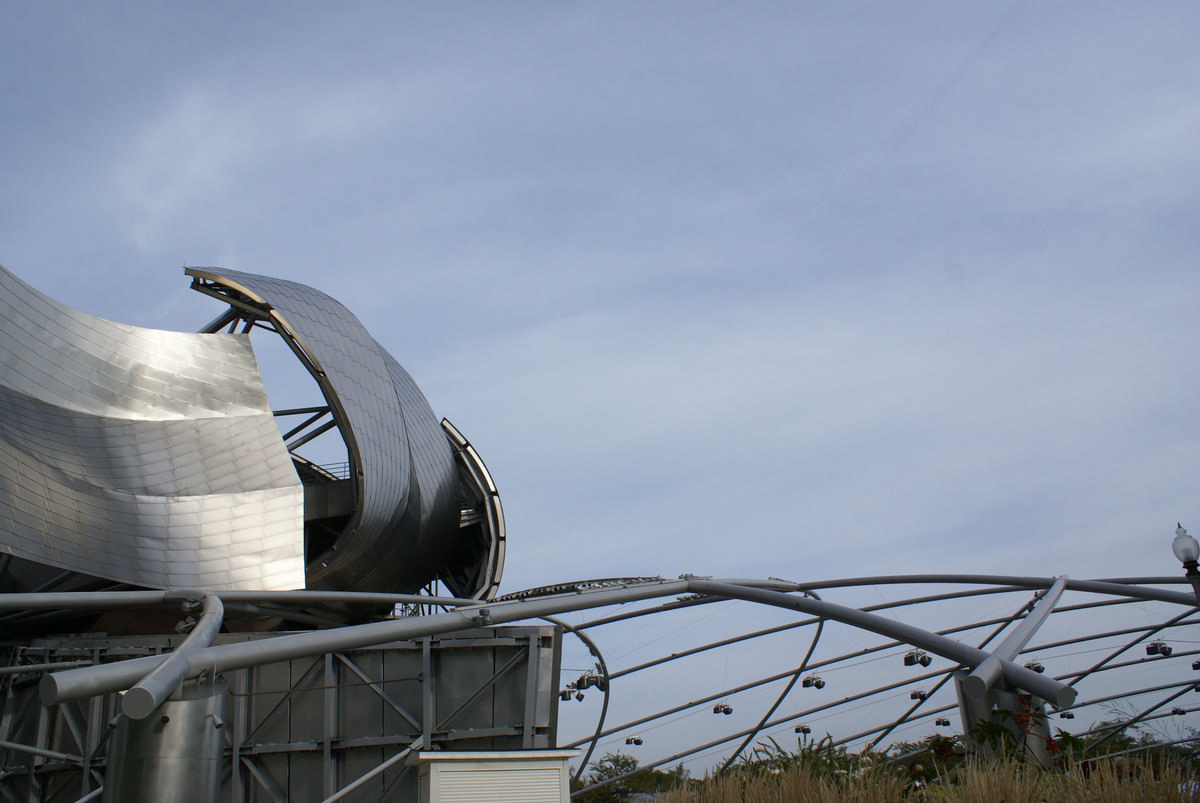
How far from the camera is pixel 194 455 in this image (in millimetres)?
26250

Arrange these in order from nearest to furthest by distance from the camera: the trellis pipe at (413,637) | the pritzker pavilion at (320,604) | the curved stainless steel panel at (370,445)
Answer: the trellis pipe at (413,637) < the pritzker pavilion at (320,604) < the curved stainless steel panel at (370,445)

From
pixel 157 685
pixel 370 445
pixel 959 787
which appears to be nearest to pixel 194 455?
pixel 370 445

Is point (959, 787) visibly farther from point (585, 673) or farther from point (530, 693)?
point (585, 673)

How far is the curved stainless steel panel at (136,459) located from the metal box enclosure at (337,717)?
2977 millimetres

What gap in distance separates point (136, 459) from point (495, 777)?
1581 cm

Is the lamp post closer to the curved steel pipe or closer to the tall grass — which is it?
the tall grass

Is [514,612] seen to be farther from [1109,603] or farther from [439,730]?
[1109,603]

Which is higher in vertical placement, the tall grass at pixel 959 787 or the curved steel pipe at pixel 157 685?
the curved steel pipe at pixel 157 685

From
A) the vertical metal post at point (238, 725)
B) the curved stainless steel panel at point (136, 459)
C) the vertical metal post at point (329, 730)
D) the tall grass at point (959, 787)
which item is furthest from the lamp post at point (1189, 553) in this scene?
the curved stainless steel panel at point (136, 459)

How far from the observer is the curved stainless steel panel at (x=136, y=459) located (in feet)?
75.5

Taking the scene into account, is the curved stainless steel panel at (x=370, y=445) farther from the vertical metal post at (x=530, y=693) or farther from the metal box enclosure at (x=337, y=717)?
the vertical metal post at (x=530, y=693)

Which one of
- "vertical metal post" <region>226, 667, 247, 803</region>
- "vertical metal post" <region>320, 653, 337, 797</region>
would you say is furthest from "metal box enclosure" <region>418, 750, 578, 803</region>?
"vertical metal post" <region>226, 667, 247, 803</region>

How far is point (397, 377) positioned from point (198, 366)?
375 inches

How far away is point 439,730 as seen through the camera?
21.5 metres
